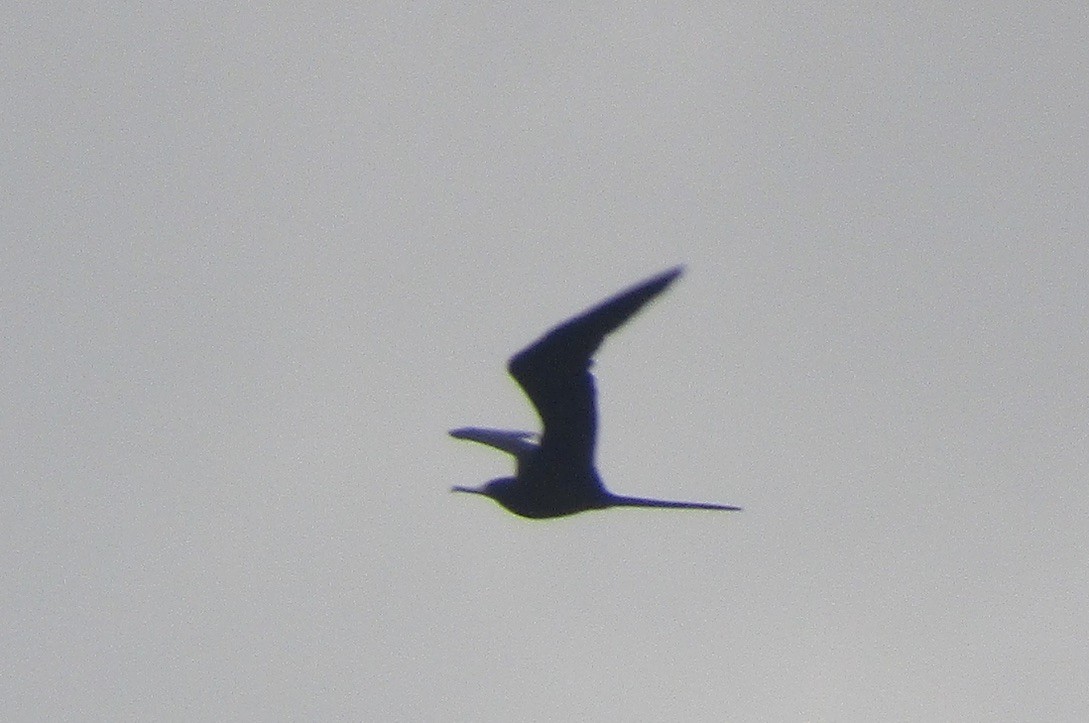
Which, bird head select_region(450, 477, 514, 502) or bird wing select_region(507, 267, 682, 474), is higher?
bird wing select_region(507, 267, 682, 474)

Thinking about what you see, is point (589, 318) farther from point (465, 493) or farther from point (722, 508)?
point (465, 493)

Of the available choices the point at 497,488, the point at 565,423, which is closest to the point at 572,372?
the point at 565,423

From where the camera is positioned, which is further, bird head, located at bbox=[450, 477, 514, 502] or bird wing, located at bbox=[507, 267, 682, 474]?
bird head, located at bbox=[450, 477, 514, 502]

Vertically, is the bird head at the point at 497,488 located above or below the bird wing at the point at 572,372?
below

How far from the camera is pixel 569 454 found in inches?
473

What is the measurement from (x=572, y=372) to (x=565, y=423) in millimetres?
581

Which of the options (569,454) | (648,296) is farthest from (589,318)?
(569,454)

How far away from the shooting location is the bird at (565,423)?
1098 cm

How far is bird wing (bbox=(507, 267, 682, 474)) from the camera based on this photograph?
10.8m

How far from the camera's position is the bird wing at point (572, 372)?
10828 mm

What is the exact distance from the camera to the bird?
1098cm

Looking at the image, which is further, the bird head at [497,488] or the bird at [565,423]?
the bird head at [497,488]

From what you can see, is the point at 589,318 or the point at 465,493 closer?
the point at 589,318

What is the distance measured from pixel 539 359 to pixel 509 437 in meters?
2.27
